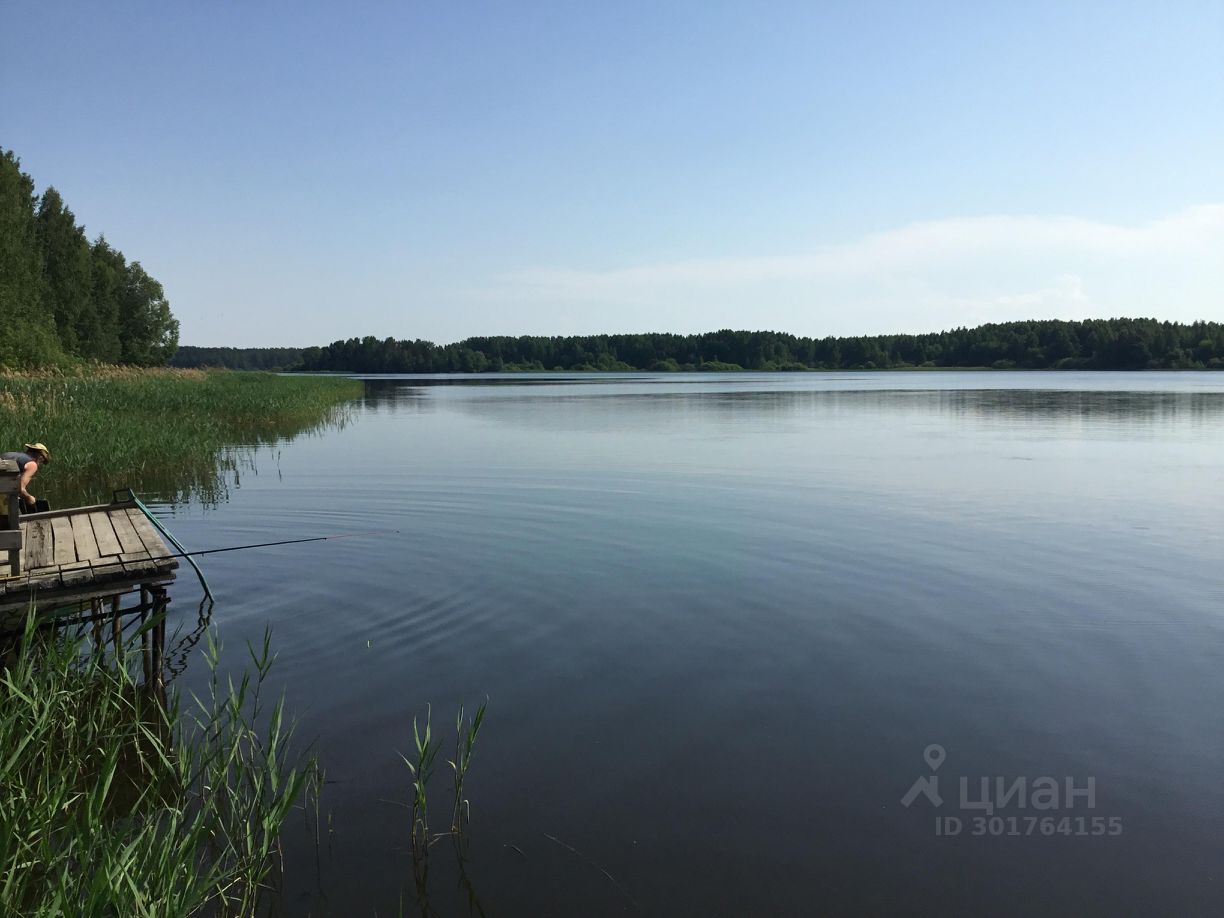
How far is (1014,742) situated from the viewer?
6535mm

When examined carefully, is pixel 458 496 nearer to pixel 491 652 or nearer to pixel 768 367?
pixel 491 652

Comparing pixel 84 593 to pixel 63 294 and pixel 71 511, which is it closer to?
pixel 71 511

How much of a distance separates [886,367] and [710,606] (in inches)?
7030

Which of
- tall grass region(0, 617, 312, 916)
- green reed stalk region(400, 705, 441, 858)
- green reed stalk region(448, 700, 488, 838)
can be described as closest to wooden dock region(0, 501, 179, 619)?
tall grass region(0, 617, 312, 916)

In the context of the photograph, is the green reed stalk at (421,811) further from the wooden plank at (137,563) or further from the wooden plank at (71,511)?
the wooden plank at (71,511)

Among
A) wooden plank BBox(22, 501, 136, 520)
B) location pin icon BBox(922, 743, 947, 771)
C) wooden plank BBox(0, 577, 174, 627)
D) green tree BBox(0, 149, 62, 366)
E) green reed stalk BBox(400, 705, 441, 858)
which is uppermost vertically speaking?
green tree BBox(0, 149, 62, 366)

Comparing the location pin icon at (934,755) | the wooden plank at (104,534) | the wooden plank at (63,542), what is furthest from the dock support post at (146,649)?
the location pin icon at (934,755)

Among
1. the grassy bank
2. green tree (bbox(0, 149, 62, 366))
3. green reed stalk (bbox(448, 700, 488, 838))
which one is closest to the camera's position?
green reed stalk (bbox(448, 700, 488, 838))

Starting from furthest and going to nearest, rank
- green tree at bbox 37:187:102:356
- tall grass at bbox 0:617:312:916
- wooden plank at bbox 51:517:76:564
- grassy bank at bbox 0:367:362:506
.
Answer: green tree at bbox 37:187:102:356, grassy bank at bbox 0:367:362:506, wooden plank at bbox 51:517:76:564, tall grass at bbox 0:617:312:916

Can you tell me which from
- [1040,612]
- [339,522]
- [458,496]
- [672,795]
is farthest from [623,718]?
[458,496]

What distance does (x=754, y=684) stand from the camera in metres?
7.65

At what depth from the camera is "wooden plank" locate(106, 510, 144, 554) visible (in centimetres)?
831

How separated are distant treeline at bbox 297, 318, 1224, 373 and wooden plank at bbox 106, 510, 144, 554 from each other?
156220 mm

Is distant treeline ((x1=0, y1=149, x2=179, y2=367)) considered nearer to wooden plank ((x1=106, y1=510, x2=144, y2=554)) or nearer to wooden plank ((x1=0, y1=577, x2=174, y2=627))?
wooden plank ((x1=106, y1=510, x2=144, y2=554))
